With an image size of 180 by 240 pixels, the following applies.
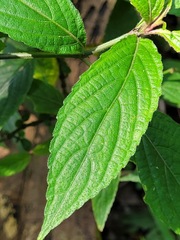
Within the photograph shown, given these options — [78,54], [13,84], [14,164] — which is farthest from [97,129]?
[14,164]

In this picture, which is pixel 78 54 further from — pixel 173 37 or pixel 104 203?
pixel 104 203

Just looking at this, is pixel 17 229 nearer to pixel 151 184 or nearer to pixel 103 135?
pixel 151 184

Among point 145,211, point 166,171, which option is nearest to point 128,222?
point 145,211

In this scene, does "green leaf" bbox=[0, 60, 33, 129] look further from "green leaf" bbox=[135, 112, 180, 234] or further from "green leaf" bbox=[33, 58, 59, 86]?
"green leaf" bbox=[135, 112, 180, 234]

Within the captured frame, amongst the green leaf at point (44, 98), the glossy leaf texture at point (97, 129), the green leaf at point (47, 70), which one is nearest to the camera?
the glossy leaf texture at point (97, 129)

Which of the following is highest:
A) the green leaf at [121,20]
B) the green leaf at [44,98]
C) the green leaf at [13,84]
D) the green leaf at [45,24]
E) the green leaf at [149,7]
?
the green leaf at [149,7]

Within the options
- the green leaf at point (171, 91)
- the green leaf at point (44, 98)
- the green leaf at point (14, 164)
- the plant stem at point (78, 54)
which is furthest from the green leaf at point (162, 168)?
the green leaf at point (14, 164)

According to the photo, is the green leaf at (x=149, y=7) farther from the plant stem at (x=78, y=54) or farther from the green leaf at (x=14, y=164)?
the green leaf at (x=14, y=164)
